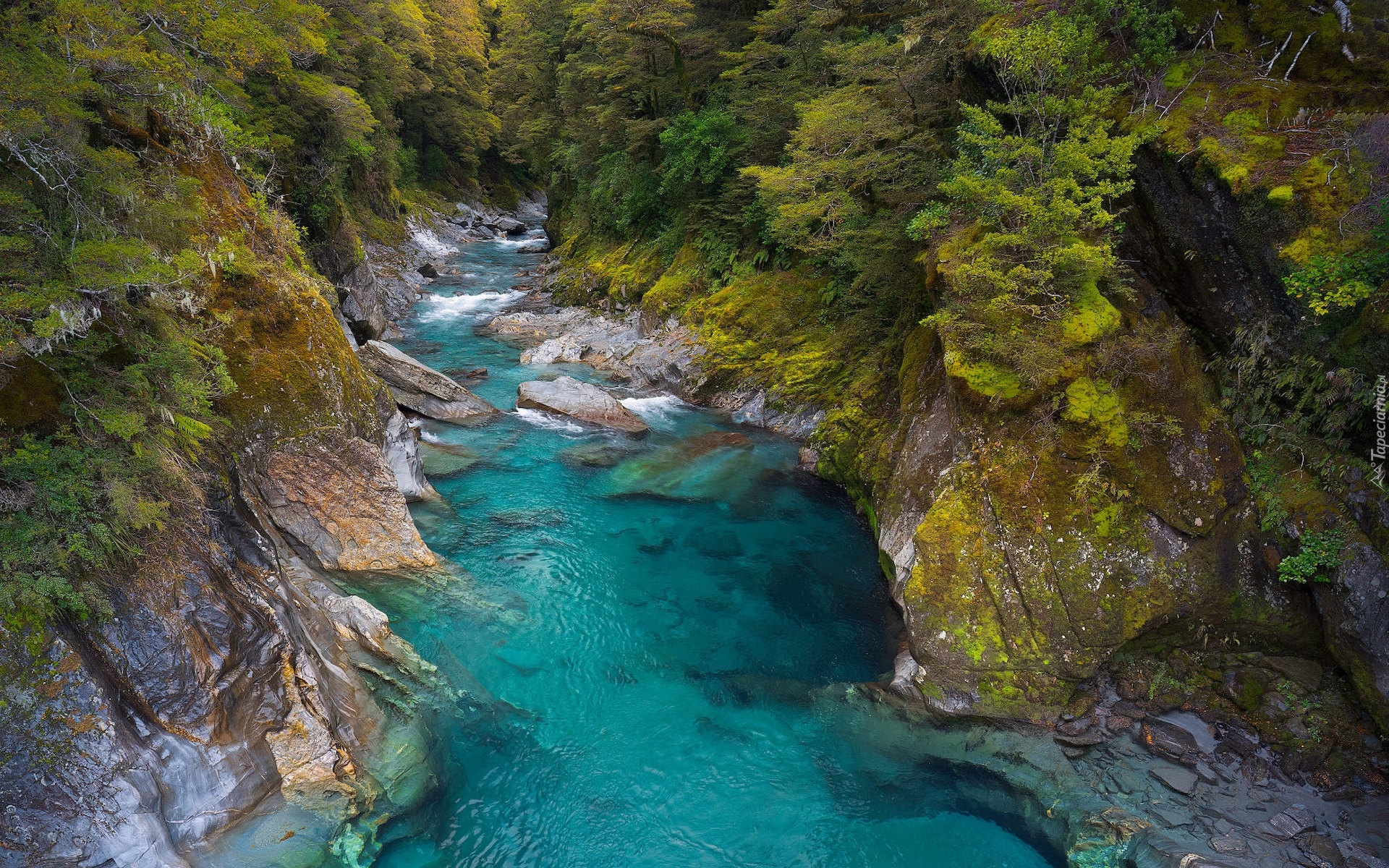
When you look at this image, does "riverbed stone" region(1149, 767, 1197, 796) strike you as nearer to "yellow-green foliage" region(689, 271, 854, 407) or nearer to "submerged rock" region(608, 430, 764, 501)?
"submerged rock" region(608, 430, 764, 501)

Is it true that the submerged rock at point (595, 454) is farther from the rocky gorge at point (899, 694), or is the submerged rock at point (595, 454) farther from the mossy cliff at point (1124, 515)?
the mossy cliff at point (1124, 515)

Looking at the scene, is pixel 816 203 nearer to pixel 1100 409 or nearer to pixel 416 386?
pixel 1100 409

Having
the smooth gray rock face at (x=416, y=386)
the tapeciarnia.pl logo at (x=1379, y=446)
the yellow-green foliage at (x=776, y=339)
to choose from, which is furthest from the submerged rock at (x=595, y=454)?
the tapeciarnia.pl logo at (x=1379, y=446)

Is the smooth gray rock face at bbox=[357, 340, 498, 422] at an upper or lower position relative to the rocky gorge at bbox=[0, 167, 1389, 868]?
lower

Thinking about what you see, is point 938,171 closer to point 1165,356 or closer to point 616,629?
point 1165,356

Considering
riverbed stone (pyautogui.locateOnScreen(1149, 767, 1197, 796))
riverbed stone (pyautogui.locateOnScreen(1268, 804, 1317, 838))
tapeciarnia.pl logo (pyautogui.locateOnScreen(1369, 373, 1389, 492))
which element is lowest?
riverbed stone (pyautogui.locateOnScreen(1149, 767, 1197, 796))

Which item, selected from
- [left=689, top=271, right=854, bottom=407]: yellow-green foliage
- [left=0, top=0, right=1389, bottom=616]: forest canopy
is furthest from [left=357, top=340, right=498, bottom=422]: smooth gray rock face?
[left=689, top=271, right=854, bottom=407]: yellow-green foliage

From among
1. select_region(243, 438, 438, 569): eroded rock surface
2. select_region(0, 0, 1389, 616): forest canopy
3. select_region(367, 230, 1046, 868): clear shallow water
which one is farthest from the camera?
select_region(243, 438, 438, 569): eroded rock surface

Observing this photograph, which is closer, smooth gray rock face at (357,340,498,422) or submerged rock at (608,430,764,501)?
submerged rock at (608,430,764,501)
